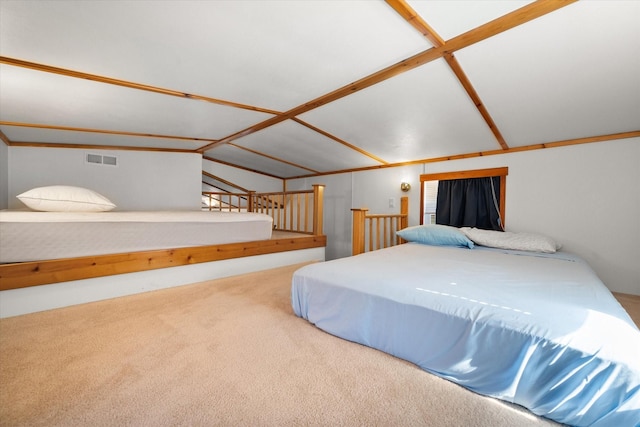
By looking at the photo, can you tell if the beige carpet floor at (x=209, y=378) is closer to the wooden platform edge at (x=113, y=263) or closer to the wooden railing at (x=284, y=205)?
the wooden platform edge at (x=113, y=263)

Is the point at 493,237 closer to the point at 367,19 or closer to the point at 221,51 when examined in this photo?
the point at 367,19

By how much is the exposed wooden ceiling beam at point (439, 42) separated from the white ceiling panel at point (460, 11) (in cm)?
2

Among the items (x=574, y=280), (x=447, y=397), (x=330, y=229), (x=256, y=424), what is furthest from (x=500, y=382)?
(x=330, y=229)

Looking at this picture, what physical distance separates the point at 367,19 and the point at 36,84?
7.65ft

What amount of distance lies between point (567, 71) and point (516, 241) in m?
1.48

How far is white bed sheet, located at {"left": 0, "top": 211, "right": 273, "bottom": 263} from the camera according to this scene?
1.78 metres

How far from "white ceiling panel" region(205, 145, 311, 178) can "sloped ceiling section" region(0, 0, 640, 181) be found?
1.28 meters

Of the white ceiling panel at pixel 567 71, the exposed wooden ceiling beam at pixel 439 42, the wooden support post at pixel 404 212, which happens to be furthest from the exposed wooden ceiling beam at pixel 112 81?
the wooden support post at pixel 404 212

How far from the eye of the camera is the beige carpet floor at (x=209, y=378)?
0.95 m

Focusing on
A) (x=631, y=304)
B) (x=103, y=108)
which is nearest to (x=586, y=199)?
(x=631, y=304)

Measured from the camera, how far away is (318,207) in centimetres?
382

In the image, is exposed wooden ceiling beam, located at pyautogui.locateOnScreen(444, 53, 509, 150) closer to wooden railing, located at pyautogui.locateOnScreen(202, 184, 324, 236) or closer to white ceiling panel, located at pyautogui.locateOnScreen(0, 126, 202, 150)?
wooden railing, located at pyautogui.locateOnScreen(202, 184, 324, 236)

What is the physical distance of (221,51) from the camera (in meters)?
1.55

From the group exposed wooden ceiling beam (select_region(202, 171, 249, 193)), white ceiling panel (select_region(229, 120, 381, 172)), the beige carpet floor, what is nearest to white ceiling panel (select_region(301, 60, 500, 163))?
white ceiling panel (select_region(229, 120, 381, 172))
